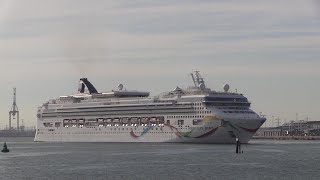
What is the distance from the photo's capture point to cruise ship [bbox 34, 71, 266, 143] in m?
127

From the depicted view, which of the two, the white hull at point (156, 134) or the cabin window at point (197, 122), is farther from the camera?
the cabin window at point (197, 122)

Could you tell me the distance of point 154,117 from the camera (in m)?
138

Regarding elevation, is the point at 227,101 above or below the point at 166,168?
above

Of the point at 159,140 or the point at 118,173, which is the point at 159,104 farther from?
the point at 118,173

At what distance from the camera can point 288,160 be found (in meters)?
85.1

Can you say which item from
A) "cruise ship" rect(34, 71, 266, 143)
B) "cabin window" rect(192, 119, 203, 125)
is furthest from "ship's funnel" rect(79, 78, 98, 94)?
"cabin window" rect(192, 119, 203, 125)

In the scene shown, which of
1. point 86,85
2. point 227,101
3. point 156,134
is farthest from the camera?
point 86,85

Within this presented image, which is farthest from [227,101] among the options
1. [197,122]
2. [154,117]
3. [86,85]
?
[86,85]

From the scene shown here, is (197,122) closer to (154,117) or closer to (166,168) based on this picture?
(154,117)

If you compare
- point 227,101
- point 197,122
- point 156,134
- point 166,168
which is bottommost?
point 166,168

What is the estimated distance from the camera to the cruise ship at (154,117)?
127m

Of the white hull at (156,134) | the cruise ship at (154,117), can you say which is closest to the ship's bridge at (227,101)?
the cruise ship at (154,117)

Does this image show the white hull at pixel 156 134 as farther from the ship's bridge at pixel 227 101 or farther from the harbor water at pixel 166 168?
the harbor water at pixel 166 168

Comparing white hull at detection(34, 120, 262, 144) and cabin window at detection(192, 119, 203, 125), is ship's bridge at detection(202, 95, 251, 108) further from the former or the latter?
white hull at detection(34, 120, 262, 144)
